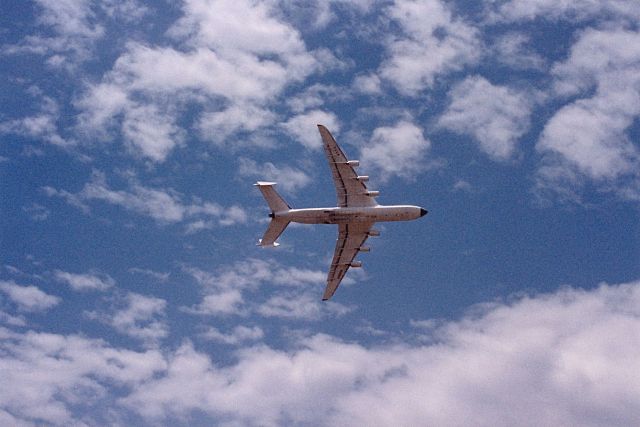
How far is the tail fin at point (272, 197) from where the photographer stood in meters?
98.9

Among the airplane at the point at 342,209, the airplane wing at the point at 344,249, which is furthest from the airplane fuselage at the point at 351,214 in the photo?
the airplane wing at the point at 344,249

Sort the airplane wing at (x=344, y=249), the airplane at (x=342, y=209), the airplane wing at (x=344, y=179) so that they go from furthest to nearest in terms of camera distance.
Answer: the airplane wing at (x=344, y=249) < the airplane at (x=342, y=209) < the airplane wing at (x=344, y=179)

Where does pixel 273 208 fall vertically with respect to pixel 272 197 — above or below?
below

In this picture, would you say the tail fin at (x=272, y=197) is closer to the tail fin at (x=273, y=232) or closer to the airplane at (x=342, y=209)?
the airplane at (x=342, y=209)

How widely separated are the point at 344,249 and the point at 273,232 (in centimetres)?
1347

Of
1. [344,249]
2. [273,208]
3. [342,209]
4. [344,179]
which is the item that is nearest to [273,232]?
[273,208]

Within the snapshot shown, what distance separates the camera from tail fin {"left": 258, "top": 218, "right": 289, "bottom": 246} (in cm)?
10044

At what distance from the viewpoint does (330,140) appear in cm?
9800

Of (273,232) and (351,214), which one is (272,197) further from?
(351,214)

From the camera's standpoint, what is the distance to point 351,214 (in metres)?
102

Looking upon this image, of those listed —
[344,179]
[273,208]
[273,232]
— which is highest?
[344,179]

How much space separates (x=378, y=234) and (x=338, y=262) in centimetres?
793

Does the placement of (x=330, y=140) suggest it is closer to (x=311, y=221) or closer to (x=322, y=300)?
(x=311, y=221)

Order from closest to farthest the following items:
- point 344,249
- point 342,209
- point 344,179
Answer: point 344,179 → point 342,209 → point 344,249
